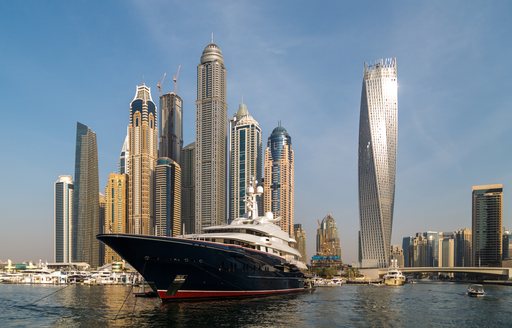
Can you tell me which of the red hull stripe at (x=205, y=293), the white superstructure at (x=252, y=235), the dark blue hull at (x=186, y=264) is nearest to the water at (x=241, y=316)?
the red hull stripe at (x=205, y=293)

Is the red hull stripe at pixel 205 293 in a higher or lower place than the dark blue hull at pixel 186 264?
lower

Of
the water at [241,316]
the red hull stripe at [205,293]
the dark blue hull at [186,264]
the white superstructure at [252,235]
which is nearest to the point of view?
the water at [241,316]

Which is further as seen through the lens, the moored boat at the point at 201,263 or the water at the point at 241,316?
the moored boat at the point at 201,263

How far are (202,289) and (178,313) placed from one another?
8261mm

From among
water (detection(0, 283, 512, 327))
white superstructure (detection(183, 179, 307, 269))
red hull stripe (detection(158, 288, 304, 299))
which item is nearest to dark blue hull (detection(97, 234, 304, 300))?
red hull stripe (detection(158, 288, 304, 299))

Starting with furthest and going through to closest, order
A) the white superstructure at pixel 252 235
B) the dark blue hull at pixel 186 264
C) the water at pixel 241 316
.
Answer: the white superstructure at pixel 252 235 < the dark blue hull at pixel 186 264 < the water at pixel 241 316

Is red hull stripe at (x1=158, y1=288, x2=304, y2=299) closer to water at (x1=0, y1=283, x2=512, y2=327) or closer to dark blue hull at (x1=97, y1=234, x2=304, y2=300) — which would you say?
dark blue hull at (x1=97, y1=234, x2=304, y2=300)

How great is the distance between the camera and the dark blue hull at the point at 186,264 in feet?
173

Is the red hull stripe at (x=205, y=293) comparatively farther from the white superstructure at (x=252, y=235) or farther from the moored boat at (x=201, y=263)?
the white superstructure at (x=252, y=235)

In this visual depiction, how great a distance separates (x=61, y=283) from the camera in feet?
509

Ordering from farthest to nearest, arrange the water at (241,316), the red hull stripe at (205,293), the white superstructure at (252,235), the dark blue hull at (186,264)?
the white superstructure at (252,235), the red hull stripe at (205,293), the dark blue hull at (186,264), the water at (241,316)

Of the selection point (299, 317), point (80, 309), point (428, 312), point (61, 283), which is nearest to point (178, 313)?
point (299, 317)

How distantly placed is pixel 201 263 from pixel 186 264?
185 centimetres

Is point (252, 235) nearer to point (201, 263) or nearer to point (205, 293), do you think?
point (205, 293)
